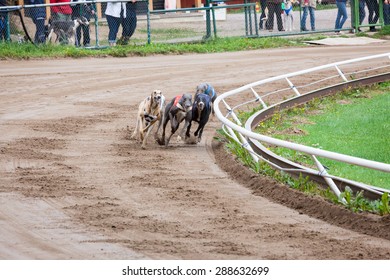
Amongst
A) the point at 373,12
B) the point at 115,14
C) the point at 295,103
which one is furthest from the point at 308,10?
the point at 295,103

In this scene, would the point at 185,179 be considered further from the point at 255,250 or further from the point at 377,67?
the point at 377,67

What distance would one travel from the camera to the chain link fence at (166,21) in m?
23.1

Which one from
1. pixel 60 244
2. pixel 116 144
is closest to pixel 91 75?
pixel 116 144

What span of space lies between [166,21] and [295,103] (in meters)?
8.24

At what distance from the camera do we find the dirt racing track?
8.43m

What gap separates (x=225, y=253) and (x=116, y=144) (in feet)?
20.1

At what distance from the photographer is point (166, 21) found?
25484 mm

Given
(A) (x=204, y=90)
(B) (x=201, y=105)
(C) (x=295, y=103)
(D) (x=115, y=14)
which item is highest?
(D) (x=115, y=14)

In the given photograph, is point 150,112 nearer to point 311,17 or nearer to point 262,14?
point 262,14

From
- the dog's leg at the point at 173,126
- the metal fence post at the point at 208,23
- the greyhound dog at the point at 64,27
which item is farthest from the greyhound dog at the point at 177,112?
the metal fence post at the point at 208,23

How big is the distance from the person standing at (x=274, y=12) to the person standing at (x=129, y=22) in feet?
11.6

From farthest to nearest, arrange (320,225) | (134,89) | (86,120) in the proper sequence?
(134,89) < (86,120) < (320,225)

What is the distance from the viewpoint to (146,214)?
386 inches

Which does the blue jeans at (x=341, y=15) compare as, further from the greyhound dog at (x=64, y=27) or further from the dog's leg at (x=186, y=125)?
the dog's leg at (x=186, y=125)
